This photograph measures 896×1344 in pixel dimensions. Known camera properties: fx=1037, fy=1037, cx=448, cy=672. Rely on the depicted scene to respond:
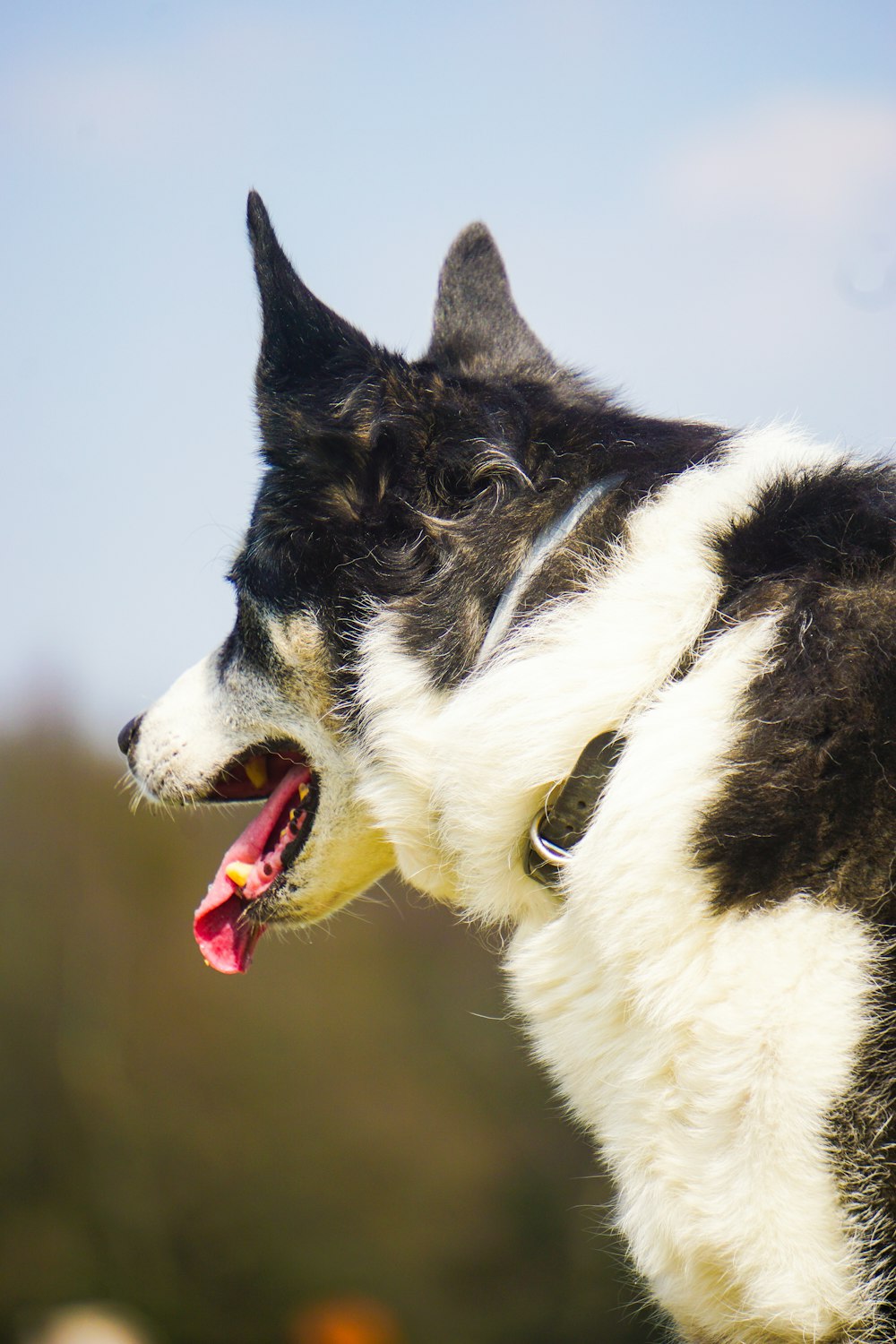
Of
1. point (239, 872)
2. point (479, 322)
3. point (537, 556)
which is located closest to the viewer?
point (537, 556)

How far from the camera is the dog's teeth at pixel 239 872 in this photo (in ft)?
8.70

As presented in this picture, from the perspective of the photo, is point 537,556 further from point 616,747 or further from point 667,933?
point 667,933

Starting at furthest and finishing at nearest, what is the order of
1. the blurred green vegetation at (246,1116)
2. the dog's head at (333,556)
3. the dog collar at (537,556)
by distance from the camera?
the blurred green vegetation at (246,1116) → the dog's head at (333,556) → the dog collar at (537,556)

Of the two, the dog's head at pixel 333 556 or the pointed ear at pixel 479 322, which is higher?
the pointed ear at pixel 479 322

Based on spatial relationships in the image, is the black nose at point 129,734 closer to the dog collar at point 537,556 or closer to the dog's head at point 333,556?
the dog's head at point 333,556

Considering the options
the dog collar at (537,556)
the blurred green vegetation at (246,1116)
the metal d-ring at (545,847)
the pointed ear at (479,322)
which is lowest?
the blurred green vegetation at (246,1116)

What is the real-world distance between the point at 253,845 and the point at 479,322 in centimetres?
150

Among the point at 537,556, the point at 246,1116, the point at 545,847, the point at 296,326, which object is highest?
the point at 296,326

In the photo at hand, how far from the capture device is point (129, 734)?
2812mm

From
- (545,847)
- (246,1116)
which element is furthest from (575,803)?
(246,1116)

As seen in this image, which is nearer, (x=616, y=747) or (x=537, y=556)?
(x=616, y=747)

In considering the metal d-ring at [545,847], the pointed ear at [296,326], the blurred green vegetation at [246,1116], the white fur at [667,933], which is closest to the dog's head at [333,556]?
the pointed ear at [296,326]

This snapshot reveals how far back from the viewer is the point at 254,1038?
24.3 feet

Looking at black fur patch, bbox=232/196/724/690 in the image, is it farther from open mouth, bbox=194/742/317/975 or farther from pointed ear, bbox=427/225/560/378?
open mouth, bbox=194/742/317/975
